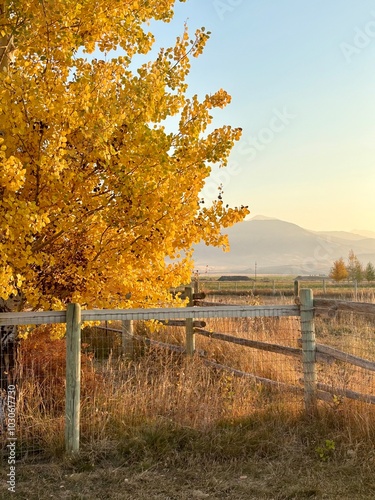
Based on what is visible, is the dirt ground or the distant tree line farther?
the distant tree line

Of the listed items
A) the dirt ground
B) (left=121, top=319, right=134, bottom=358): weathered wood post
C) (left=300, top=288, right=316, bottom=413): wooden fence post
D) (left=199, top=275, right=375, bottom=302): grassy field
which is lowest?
(left=199, top=275, right=375, bottom=302): grassy field

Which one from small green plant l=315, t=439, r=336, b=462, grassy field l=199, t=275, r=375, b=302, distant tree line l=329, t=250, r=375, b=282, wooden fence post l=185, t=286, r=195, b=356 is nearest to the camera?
small green plant l=315, t=439, r=336, b=462

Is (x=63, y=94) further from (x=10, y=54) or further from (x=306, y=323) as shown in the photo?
(x=306, y=323)

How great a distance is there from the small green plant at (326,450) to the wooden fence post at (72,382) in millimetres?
2609

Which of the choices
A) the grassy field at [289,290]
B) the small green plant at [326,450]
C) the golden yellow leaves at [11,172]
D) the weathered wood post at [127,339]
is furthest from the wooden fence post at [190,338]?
the grassy field at [289,290]

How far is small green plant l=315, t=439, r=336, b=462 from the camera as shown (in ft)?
17.3

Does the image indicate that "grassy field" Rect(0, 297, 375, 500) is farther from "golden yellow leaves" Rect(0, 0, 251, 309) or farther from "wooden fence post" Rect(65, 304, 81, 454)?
"golden yellow leaves" Rect(0, 0, 251, 309)

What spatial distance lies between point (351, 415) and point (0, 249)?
4351mm

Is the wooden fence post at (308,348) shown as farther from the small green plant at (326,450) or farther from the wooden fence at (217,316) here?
the small green plant at (326,450)

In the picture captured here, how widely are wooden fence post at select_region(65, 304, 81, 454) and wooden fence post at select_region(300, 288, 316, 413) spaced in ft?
9.16

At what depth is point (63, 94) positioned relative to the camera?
17.3 ft

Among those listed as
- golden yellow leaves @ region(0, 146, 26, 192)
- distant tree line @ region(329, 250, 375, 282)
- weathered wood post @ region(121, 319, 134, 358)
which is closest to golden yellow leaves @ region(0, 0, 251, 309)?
golden yellow leaves @ region(0, 146, 26, 192)

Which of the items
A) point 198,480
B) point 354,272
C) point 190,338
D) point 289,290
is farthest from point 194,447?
point 354,272

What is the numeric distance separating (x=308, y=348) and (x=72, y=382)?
9.69 feet
